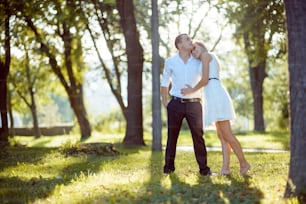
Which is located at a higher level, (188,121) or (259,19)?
(259,19)

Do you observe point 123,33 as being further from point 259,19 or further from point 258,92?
point 258,92

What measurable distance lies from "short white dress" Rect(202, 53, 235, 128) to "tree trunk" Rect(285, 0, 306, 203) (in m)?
1.84

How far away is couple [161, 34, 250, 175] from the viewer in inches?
307

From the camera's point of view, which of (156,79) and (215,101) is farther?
(156,79)

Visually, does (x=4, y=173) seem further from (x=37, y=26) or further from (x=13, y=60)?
(x=13, y=60)

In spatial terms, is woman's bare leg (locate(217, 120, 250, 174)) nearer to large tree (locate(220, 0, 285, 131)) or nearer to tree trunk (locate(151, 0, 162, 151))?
tree trunk (locate(151, 0, 162, 151))

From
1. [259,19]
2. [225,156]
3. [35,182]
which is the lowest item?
[35,182]

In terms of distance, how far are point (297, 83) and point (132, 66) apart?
1163cm

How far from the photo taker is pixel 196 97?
8000 millimetres

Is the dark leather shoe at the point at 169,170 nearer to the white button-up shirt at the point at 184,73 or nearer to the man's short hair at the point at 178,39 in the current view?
the white button-up shirt at the point at 184,73

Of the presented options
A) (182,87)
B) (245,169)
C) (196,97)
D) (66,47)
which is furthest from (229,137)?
(66,47)

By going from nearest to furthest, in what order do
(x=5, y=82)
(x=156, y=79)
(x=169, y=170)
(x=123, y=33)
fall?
(x=169, y=170) < (x=156, y=79) < (x=123, y=33) < (x=5, y=82)

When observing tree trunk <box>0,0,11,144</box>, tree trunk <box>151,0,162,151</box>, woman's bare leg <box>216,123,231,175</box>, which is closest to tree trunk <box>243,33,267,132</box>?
tree trunk <box>0,0,11,144</box>

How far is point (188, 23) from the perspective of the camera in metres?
26.4
